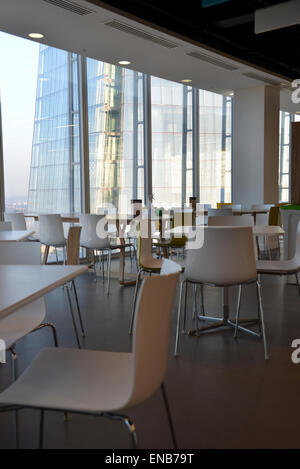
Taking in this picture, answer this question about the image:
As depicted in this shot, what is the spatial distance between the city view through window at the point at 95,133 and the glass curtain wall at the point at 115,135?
17 mm

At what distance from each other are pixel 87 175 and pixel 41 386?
21.4 feet

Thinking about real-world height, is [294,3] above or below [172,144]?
above

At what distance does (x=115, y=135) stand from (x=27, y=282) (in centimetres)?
694

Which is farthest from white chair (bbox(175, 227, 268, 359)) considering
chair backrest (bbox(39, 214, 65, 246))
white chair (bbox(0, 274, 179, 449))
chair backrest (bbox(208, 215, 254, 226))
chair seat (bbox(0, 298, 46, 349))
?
chair backrest (bbox(39, 214, 65, 246))

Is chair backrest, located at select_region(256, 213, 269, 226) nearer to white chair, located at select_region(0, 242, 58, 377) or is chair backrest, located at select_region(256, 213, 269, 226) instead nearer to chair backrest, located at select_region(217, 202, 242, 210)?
chair backrest, located at select_region(217, 202, 242, 210)

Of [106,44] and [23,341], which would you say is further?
[106,44]

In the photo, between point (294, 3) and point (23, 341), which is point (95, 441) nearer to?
point (23, 341)

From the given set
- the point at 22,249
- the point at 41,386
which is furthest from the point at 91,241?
the point at 41,386

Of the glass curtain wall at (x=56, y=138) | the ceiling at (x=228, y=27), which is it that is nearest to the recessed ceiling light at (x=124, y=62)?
the glass curtain wall at (x=56, y=138)

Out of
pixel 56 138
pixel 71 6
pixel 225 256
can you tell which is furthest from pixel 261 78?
pixel 225 256

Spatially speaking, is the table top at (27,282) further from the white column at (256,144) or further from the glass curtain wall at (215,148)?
the glass curtain wall at (215,148)

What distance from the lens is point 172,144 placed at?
9.64m

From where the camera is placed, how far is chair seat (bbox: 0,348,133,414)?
4.59 ft

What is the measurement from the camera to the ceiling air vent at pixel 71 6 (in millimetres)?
5000
